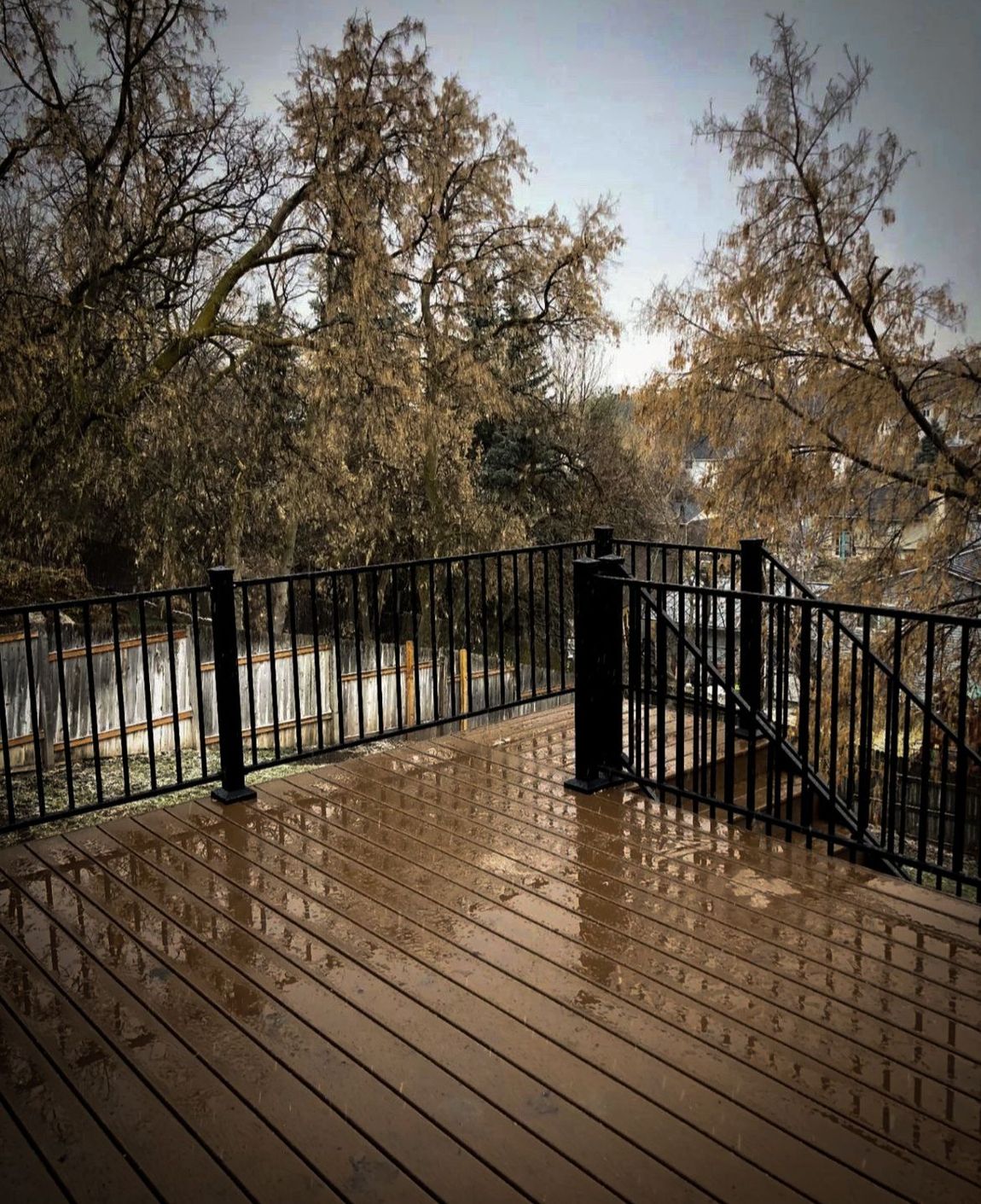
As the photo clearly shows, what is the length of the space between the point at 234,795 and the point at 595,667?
5.44 feet

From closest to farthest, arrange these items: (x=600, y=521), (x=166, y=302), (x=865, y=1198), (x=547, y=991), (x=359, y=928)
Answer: (x=865, y=1198) → (x=547, y=991) → (x=359, y=928) → (x=166, y=302) → (x=600, y=521)

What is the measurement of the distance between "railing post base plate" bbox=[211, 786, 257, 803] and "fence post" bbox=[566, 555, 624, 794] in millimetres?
1390

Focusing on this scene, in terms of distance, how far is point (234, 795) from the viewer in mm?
4012

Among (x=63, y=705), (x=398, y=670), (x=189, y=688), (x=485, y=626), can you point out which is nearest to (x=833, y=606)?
(x=485, y=626)

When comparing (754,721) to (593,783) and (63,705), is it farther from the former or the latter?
(63,705)

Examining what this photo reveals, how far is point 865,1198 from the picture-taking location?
5.70 feet

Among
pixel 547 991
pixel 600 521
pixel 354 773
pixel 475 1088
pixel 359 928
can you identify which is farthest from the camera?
pixel 600 521

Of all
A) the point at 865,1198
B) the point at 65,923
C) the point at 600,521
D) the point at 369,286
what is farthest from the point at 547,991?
the point at 600,521

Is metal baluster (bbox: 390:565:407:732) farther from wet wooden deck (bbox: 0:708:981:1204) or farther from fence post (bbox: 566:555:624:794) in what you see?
wet wooden deck (bbox: 0:708:981:1204)

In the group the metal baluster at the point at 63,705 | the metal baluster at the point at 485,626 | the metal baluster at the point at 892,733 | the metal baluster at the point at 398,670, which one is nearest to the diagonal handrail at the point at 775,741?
the metal baluster at the point at 892,733

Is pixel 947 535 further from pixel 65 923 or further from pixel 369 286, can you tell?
pixel 65 923

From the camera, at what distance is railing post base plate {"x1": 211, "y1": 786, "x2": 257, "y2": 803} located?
157 inches

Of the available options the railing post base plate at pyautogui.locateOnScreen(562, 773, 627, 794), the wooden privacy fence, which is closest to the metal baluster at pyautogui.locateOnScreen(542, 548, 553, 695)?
the wooden privacy fence

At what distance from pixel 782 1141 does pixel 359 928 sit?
1367 millimetres
